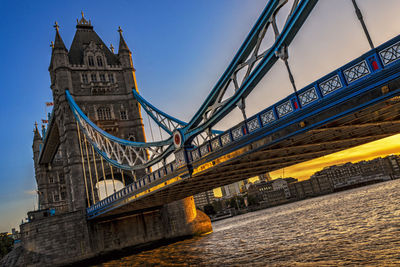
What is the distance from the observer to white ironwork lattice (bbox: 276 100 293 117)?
1114 centimetres

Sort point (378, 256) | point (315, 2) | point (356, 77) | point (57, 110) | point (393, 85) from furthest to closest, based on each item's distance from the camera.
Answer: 1. point (57, 110)
2. point (378, 256)
3. point (315, 2)
4. point (356, 77)
5. point (393, 85)

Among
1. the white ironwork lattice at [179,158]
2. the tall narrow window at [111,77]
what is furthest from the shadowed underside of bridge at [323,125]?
the tall narrow window at [111,77]

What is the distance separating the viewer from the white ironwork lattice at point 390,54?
7.88 meters

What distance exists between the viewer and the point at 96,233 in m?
31.1

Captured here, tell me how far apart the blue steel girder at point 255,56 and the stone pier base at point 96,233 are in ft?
63.0

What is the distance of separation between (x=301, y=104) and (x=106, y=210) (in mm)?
20974

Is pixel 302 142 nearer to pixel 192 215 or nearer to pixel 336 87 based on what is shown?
pixel 336 87

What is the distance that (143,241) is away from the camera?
33094 mm

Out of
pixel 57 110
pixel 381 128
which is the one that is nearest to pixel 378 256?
pixel 381 128

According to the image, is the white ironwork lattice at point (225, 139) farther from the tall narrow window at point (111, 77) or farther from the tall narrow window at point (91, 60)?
the tall narrow window at point (91, 60)

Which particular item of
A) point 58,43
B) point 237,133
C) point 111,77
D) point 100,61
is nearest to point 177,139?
point 237,133

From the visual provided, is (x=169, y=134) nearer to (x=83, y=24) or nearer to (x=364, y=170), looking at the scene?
(x=83, y=24)

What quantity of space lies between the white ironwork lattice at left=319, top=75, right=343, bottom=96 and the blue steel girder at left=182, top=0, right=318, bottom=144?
7.21 feet

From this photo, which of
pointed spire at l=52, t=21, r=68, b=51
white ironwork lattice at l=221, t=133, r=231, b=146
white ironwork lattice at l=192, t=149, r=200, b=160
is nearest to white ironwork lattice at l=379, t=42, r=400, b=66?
white ironwork lattice at l=221, t=133, r=231, b=146
